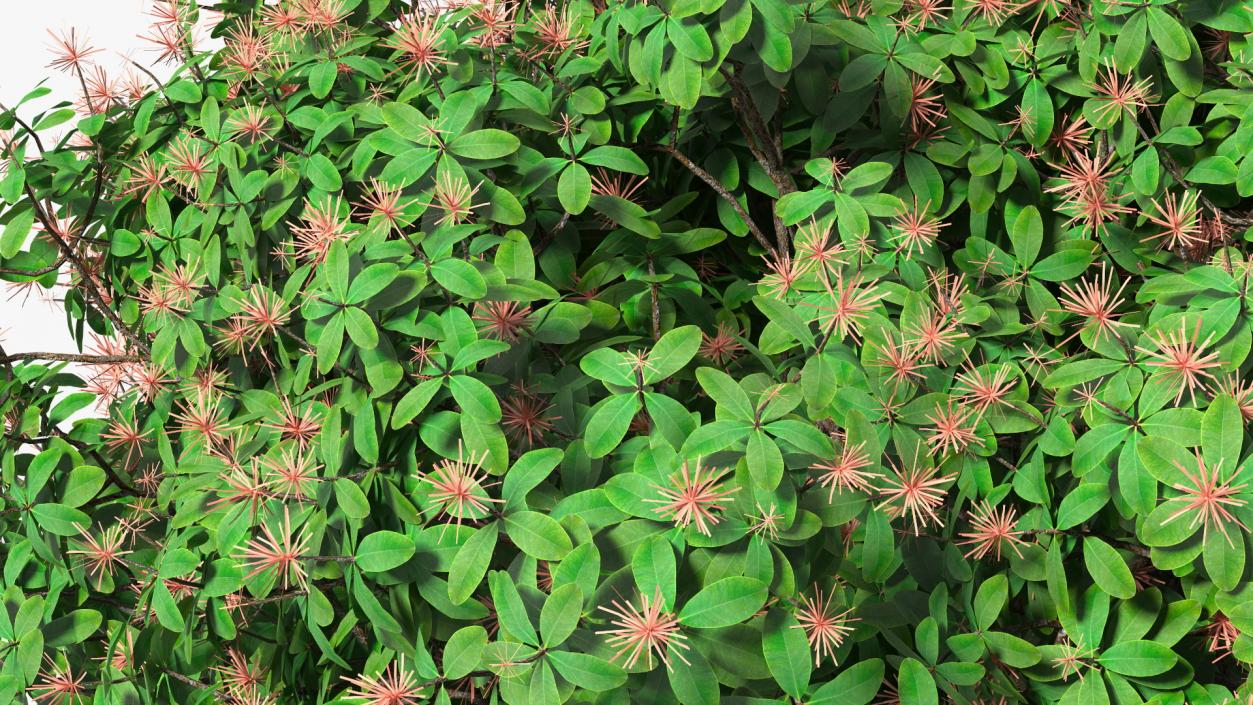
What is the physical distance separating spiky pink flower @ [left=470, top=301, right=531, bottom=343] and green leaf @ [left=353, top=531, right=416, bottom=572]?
8.7 inches

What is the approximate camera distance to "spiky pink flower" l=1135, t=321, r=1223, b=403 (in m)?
1.01

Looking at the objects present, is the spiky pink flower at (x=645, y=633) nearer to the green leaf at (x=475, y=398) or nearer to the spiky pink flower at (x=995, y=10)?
the green leaf at (x=475, y=398)

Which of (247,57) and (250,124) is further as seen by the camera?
(247,57)

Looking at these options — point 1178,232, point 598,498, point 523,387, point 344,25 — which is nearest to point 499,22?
point 344,25

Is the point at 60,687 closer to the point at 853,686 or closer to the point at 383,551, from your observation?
the point at 383,551

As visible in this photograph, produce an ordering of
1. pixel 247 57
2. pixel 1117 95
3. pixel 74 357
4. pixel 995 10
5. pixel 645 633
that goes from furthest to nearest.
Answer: pixel 74 357 → pixel 247 57 → pixel 995 10 → pixel 1117 95 → pixel 645 633

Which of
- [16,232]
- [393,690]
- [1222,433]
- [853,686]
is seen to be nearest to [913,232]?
[1222,433]

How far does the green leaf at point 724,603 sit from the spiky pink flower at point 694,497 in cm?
5

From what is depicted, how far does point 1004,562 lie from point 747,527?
1.22ft

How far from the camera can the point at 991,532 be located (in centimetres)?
110

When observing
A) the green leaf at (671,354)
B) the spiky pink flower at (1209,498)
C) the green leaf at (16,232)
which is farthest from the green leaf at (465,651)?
the green leaf at (16,232)

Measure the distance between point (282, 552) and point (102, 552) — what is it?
335 millimetres

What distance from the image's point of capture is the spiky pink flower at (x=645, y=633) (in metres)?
0.93

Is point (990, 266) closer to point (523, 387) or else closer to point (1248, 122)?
point (1248, 122)
